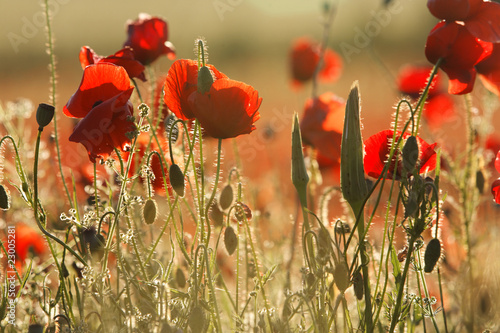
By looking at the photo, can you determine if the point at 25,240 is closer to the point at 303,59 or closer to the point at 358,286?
the point at 358,286

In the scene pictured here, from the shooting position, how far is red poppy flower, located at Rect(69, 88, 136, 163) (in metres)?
0.80

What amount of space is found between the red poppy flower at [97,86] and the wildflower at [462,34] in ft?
1.47

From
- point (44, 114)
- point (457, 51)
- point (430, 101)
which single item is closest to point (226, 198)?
point (44, 114)

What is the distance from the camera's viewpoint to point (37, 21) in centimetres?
112

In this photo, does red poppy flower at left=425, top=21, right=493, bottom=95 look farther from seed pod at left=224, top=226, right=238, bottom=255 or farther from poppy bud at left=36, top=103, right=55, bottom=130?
poppy bud at left=36, top=103, right=55, bottom=130

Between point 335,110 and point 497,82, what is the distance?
1.52 ft

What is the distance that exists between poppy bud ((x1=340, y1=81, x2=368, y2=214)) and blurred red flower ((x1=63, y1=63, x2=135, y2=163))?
0.29 metres

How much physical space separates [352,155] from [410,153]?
0.24 feet

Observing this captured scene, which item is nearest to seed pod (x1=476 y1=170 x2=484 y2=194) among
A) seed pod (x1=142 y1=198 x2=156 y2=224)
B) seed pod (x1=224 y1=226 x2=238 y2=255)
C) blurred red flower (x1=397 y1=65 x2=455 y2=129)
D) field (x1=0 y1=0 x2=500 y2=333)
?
field (x1=0 y1=0 x2=500 y2=333)

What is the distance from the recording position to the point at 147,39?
3.56ft

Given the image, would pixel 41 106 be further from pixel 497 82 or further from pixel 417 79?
pixel 417 79

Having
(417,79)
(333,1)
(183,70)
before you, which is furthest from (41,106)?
(417,79)

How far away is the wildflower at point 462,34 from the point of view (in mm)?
847

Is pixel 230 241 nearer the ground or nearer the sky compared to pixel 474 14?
nearer the ground
